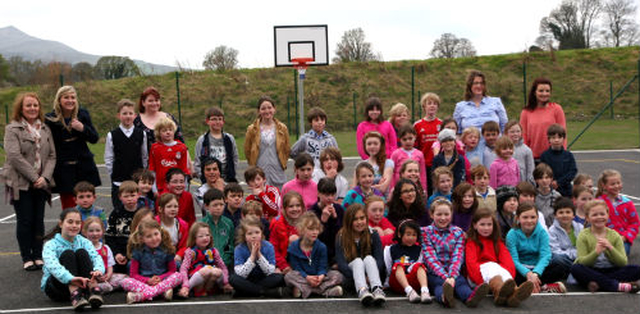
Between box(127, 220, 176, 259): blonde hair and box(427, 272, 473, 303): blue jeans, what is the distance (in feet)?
7.26

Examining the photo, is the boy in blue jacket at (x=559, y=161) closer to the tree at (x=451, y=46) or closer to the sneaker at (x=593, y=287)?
the sneaker at (x=593, y=287)

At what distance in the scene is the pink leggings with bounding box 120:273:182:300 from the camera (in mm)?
4859

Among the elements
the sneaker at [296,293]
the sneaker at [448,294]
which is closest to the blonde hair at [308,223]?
the sneaker at [296,293]

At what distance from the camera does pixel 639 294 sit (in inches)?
188

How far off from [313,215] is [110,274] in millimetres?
1840

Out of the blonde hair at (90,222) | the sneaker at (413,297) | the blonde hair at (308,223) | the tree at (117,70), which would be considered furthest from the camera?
the tree at (117,70)

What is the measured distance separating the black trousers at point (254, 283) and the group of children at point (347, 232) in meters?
0.01

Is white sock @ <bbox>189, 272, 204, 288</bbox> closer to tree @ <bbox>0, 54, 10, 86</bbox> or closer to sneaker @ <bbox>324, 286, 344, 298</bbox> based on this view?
sneaker @ <bbox>324, 286, 344, 298</bbox>

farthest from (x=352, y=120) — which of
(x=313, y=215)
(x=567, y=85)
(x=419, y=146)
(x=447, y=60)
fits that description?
(x=313, y=215)

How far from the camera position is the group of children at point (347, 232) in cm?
487

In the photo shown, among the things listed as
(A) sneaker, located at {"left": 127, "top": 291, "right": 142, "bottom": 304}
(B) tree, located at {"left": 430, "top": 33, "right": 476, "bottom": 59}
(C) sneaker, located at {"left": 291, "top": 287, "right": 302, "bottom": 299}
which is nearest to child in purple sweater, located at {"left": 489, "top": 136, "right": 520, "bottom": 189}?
(C) sneaker, located at {"left": 291, "top": 287, "right": 302, "bottom": 299}

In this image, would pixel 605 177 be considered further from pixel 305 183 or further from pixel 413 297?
pixel 305 183

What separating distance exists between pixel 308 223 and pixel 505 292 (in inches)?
66.0

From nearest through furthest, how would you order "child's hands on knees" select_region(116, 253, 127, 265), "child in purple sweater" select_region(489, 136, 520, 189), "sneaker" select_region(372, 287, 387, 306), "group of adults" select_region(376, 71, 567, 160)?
"sneaker" select_region(372, 287, 387, 306) → "child's hands on knees" select_region(116, 253, 127, 265) → "child in purple sweater" select_region(489, 136, 520, 189) → "group of adults" select_region(376, 71, 567, 160)
